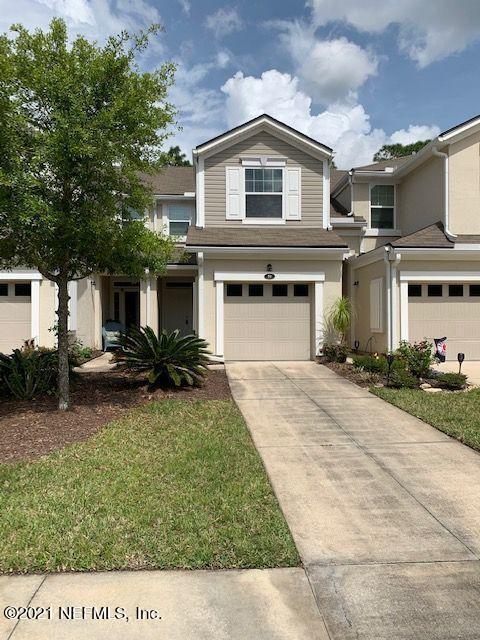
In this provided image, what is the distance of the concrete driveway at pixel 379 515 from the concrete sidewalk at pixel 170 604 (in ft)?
Answer: 0.66

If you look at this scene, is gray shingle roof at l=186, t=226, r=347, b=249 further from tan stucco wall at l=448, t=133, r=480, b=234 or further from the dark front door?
the dark front door

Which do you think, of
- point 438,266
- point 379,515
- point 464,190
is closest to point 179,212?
point 438,266

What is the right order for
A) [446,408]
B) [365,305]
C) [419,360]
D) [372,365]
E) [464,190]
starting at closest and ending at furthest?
[446,408] → [419,360] → [372,365] → [464,190] → [365,305]

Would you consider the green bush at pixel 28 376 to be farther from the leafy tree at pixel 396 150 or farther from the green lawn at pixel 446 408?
the leafy tree at pixel 396 150

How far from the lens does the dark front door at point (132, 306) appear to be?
1856cm

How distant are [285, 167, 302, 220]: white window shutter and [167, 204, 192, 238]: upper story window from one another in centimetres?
415

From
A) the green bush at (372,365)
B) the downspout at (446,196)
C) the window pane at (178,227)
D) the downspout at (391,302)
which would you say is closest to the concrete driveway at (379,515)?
the green bush at (372,365)

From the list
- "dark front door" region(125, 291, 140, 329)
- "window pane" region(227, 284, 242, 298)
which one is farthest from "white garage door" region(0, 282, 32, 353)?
"window pane" region(227, 284, 242, 298)

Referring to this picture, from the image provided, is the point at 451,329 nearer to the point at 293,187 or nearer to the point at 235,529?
the point at 293,187

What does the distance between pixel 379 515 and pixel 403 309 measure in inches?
390

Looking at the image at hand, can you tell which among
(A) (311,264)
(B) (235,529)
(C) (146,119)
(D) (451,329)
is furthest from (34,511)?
(D) (451,329)

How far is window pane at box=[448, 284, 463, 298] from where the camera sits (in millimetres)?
13547

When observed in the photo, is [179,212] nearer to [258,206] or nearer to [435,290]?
[258,206]

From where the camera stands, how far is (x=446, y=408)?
26.5ft
